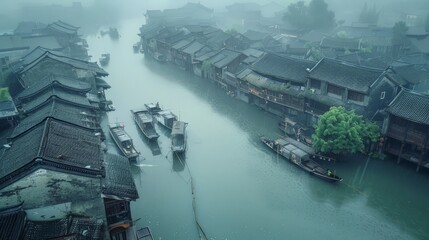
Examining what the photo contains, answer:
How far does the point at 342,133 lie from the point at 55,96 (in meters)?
34.5

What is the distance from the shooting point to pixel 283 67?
Result: 176 ft

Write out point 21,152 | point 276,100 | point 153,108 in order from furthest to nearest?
point 153,108 < point 276,100 < point 21,152

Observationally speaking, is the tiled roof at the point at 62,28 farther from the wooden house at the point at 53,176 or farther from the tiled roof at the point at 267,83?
the wooden house at the point at 53,176

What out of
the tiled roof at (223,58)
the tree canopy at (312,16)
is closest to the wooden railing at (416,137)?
the tiled roof at (223,58)

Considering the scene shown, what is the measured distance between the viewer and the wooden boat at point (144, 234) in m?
26.8

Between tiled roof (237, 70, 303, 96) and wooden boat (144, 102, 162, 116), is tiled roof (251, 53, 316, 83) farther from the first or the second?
wooden boat (144, 102, 162, 116)

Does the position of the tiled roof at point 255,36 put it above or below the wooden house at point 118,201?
above

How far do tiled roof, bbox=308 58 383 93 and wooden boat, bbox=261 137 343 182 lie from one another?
10.6m

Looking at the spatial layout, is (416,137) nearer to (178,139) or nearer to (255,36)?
(178,139)

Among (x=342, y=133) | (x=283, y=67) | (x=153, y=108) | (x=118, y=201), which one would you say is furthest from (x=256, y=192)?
(x=153, y=108)

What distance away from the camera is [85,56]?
8369cm

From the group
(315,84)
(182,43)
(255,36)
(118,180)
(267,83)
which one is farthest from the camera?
(255,36)

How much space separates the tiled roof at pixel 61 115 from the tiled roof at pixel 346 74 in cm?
3198

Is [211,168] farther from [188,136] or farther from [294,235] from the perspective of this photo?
[294,235]
